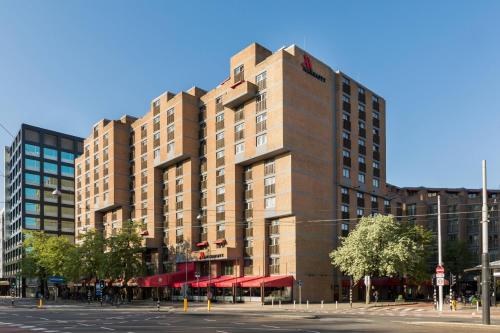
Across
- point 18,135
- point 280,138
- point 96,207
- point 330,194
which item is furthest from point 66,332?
point 18,135

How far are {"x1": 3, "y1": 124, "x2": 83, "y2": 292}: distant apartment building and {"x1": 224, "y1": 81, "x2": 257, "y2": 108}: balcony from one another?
81.1m

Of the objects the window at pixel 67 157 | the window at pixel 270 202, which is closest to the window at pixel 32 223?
the window at pixel 67 157

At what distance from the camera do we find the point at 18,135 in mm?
143500

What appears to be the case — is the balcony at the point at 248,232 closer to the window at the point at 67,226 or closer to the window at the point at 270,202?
the window at the point at 270,202

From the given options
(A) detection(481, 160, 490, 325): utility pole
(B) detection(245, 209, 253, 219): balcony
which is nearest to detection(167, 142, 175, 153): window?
(B) detection(245, 209, 253, 219): balcony

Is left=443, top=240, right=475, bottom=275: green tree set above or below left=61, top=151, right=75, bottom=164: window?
below

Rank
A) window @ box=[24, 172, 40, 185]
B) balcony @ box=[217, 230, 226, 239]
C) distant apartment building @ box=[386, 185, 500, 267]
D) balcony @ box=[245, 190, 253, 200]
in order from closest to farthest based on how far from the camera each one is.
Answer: balcony @ box=[245, 190, 253, 200]
balcony @ box=[217, 230, 226, 239]
distant apartment building @ box=[386, 185, 500, 267]
window @ box=[24, 172, 40, 185]

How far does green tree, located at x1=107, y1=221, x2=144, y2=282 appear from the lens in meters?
77.1

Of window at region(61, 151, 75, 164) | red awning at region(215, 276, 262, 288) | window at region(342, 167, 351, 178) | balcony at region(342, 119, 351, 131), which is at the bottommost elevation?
red awning at region(215, 276, 262, 288)

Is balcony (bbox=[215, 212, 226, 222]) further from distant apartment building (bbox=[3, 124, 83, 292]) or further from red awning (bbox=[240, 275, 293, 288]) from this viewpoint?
distant apartment building (bbox=[3, 124, 83, 292])

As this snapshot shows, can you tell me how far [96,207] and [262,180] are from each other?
145 feet

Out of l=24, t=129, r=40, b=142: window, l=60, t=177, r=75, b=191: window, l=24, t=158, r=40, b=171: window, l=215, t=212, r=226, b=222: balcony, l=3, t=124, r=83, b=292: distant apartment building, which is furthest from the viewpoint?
l=60, t=177, r=75, b=191: window

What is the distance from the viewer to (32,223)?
448 ft

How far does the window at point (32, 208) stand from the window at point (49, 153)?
13.0 metres
